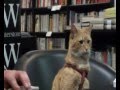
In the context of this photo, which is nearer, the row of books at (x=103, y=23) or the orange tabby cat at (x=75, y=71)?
the orange tabby cat at (x=75, y=71)

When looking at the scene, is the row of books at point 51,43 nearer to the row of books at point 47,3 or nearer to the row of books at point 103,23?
the row of books at point 47,3

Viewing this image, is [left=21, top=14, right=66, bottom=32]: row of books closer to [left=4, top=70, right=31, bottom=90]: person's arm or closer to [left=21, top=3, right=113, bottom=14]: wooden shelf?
[left=21, top=3, right=113, bottom=14]: wooden shelf

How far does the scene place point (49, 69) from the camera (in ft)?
7.08

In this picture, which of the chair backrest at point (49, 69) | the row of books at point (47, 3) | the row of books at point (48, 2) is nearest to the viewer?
the chair backrest at point (49, 69)

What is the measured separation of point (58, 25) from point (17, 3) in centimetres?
192

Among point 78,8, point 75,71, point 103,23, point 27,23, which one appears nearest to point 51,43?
point 27,23

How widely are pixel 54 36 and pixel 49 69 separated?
214 cm

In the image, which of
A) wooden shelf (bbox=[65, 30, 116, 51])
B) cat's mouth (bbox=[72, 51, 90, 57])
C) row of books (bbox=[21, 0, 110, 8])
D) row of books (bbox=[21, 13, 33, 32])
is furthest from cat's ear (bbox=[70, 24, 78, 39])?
row of books (bbox=[21, 13, 33, 32])

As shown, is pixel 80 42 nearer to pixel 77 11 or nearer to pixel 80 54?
pixel 80 54

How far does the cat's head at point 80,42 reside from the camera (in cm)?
163

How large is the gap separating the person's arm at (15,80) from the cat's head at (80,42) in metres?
0.77

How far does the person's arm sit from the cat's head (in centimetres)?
77

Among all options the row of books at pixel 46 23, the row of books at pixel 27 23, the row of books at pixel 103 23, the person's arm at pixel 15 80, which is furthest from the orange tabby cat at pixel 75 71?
the row of books at pixel 27 23
